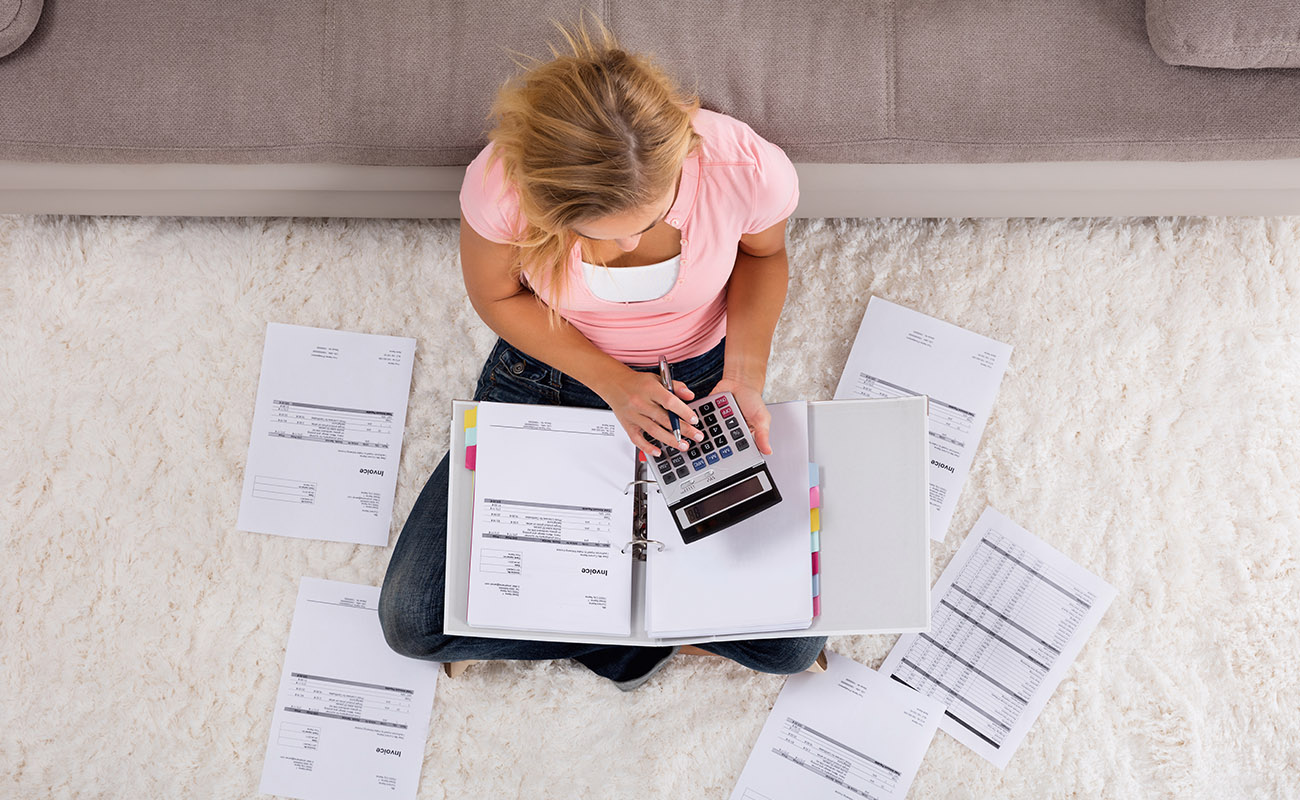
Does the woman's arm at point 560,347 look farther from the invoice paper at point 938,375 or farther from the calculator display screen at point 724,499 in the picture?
the invoice paper at point 938,375

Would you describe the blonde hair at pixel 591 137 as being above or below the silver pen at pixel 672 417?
above

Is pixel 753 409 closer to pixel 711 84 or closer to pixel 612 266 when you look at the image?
pixel 612 266

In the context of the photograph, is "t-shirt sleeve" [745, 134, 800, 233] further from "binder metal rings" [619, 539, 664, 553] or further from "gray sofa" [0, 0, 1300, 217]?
"binder metal rings" [619, 539, 664, 553]

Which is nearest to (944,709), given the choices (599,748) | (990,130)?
(599,748)

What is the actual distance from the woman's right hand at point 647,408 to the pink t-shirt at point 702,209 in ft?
0.30

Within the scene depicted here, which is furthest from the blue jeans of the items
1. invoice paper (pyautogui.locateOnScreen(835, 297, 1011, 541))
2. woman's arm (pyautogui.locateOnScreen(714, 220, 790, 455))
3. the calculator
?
invoice paper (pyautogui.locateOnScreen(835, 297, 1011, 541))

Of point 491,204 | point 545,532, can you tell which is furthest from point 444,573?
point 491,204

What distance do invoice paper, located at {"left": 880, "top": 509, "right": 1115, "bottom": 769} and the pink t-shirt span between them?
→ 2.38ft

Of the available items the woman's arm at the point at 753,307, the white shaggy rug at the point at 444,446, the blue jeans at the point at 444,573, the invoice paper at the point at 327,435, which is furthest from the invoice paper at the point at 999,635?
the invoice paper at the point at 327,435

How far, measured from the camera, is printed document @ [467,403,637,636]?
1.09 metres

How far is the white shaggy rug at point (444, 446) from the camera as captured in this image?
1.43 m

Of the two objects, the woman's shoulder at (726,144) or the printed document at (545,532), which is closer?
the woman's shoulder at (726,144)

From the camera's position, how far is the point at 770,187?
997mm

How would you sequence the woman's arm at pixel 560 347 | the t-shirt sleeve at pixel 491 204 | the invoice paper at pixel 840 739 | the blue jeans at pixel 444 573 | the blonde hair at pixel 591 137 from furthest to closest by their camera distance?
the invoice paper at pixel 840 739 → the blue jeans at pixel 444 573 → the woman's arm at pixel 560 347 → the t-shirt sleeve at pixel 491 204 → the blonde hair at pixel 591 137
